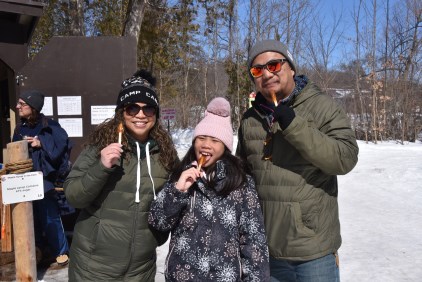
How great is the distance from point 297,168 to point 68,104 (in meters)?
3.74

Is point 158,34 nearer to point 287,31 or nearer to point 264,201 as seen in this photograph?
point 287,31

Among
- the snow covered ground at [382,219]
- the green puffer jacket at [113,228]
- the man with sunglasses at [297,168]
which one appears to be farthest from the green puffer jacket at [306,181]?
the snow covered ground at [382,219]

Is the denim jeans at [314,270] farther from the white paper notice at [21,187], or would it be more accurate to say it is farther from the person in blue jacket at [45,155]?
the person in blue jacket at [45,155]

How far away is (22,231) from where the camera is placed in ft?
9.23

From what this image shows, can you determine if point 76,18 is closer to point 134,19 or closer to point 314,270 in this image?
point 134,19

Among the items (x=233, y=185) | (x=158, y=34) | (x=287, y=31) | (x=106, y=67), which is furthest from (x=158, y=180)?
(x=287, y=31)

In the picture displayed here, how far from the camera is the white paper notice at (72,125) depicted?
498 cm

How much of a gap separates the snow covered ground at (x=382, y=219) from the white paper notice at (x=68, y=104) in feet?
7.02

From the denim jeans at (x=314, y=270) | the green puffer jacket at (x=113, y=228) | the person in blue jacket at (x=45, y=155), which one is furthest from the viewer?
the person in blue jacket at (x=45, y=155)

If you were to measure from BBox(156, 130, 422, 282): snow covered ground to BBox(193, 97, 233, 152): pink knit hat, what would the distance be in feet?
7.56

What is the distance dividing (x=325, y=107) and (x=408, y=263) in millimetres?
3181

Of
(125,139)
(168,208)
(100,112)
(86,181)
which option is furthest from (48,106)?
(168,208)

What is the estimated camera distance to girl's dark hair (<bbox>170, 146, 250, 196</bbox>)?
2080mm

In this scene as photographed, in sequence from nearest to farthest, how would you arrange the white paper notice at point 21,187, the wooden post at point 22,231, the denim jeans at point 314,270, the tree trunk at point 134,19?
the denim jeans at point 314,270
the white paper notice at point 21,187
the wooden post at point 22,231
the tree trunk at point 134,19
